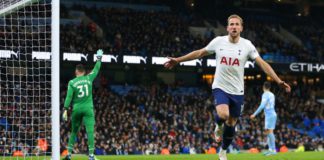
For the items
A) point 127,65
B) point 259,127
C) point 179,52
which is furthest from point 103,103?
point 259,127

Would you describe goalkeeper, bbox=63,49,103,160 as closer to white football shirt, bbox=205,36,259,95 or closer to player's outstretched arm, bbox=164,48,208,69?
player's outstretched arm, bbox=164,48,208,69

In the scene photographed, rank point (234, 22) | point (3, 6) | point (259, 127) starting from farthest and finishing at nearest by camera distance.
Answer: point (259, 127), point (3, 6), point (234, 22)

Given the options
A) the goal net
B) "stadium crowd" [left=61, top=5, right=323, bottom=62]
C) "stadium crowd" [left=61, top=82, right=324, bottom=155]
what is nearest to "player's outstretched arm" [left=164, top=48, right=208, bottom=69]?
the goal net

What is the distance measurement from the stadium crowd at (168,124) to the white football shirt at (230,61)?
15.6 metres

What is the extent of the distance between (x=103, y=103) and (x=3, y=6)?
17591mm

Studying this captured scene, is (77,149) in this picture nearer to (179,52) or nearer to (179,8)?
(179,52)

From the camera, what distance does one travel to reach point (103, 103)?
30.0m

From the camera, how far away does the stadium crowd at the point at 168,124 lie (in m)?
26.8

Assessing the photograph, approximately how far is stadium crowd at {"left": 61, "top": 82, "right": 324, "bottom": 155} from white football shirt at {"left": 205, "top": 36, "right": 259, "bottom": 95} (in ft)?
51.0

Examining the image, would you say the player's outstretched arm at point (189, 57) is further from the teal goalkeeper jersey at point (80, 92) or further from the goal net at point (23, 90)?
the goal net at point (23, 90)

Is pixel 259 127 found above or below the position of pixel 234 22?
below

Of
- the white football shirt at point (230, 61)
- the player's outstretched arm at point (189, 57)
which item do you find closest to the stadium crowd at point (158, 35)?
the player's outstretched arm at point (189, 57)

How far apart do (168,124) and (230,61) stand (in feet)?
68.3

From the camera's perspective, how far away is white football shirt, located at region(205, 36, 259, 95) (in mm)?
9750
